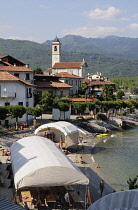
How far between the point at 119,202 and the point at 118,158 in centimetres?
2415

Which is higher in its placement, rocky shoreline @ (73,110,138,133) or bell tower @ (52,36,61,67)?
bell tower @ (52,36,61,67)

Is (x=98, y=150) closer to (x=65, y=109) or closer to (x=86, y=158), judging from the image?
(x=86, y=158)

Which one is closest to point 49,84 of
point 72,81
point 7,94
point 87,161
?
point 72,81

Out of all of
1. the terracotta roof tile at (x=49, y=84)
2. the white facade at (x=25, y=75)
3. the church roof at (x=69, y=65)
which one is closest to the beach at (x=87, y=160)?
the white facade at (x=25, y=75)

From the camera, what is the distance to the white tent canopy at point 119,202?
1343 centimetres

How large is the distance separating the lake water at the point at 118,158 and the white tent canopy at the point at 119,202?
12991 millimetres

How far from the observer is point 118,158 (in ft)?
123

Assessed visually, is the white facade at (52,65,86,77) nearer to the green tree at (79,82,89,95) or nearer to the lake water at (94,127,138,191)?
the green tree at (79,82,89,95)

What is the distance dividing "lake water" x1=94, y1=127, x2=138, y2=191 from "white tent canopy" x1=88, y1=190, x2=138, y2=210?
13.0 meters

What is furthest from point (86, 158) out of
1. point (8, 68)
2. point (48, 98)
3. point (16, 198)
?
point (8, 68)

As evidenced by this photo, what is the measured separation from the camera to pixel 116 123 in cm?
6419

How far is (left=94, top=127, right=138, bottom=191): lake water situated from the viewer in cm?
2934

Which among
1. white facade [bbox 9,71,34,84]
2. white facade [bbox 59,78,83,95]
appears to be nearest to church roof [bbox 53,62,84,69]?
white facade [bbox 59,78,83,95]

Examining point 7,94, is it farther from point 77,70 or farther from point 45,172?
point 77,70
